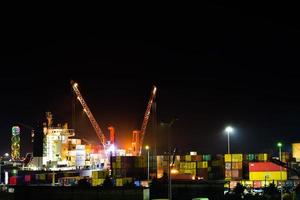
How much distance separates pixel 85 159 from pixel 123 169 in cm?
4646

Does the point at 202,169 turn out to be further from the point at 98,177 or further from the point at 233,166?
the point at 98,177

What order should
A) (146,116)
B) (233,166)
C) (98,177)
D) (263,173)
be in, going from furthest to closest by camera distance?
(146,116), (233,166), (98,177), (263,173)

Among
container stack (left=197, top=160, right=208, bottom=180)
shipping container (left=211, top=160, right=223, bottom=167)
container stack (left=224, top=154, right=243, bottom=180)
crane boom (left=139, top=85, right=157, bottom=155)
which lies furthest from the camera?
crane boom (left=139, top=85, right=157, bottom=155)

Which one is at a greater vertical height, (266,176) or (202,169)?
(202,169)

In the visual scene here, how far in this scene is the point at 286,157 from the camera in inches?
2985

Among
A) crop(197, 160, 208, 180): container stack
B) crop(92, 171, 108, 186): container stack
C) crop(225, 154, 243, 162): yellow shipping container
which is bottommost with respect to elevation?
crop(92, 171, 108, 186): container stack

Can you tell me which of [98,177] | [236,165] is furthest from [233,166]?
[98,177]

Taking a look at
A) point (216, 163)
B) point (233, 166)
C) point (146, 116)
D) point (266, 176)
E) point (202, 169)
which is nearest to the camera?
point (266, 176)

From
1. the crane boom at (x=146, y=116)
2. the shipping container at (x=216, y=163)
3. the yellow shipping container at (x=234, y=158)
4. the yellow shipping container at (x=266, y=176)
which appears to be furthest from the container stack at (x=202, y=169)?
the crane boom at (x=146, y=116)

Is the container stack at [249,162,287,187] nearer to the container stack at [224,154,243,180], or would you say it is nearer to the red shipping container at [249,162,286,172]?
the red shipping container at [249,162,286,172]

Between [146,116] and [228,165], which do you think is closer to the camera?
[228,165]

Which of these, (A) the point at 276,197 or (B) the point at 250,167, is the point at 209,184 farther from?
(B) the point at 250,167

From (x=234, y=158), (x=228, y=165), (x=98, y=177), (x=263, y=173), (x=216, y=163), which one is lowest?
(x=98, y=177)

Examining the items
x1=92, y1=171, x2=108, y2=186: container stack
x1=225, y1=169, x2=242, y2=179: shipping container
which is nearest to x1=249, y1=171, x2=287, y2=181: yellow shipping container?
x1=225, y1=169, x2=242, y2=179: shipping container
